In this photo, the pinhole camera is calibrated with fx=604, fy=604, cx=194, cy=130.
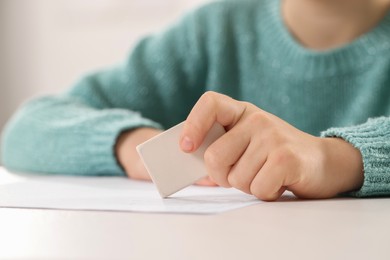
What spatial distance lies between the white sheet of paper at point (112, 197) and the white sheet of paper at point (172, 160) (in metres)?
0.01

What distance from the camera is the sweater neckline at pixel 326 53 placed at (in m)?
0.91

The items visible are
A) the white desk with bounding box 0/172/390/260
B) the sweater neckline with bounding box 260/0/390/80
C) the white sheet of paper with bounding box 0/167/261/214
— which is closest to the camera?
the white desk with bounding box 0/172/390/260

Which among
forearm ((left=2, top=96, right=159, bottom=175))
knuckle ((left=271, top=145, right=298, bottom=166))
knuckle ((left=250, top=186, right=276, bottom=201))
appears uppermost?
knuckle ((left=271, top=145, right=298, bottom=166))

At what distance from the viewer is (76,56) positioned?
199cm

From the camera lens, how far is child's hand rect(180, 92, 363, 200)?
492 millimetres

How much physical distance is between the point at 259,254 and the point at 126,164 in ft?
1.51

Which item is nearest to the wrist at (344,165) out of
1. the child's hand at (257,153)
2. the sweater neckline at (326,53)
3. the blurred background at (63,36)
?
the child's hand at (257,153)

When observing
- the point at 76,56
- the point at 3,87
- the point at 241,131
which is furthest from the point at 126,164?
the point at 3,87

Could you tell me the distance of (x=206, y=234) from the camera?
0.36 metres

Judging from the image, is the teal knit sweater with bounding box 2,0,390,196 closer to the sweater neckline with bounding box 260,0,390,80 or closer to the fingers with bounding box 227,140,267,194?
the sweater neckline with bounding box 260,0,390,80

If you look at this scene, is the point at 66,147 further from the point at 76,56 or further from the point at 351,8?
the point at 76,56

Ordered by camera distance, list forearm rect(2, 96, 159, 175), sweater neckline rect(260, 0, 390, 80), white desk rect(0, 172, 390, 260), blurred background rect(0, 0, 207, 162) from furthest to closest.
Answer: blurred background rect(0, 0, 207, 162) < sweater neckline rect(260, 0, 390, 80) < forearm rect(2, 96, 159, 175) < white desk rect(0, 172, 390, 260)

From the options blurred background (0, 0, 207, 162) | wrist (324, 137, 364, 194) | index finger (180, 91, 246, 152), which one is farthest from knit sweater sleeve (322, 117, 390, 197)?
blurred background (0, 0, 207, 162)

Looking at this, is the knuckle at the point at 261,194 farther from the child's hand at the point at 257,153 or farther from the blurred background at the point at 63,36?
the blurred background at the point at 63,36
